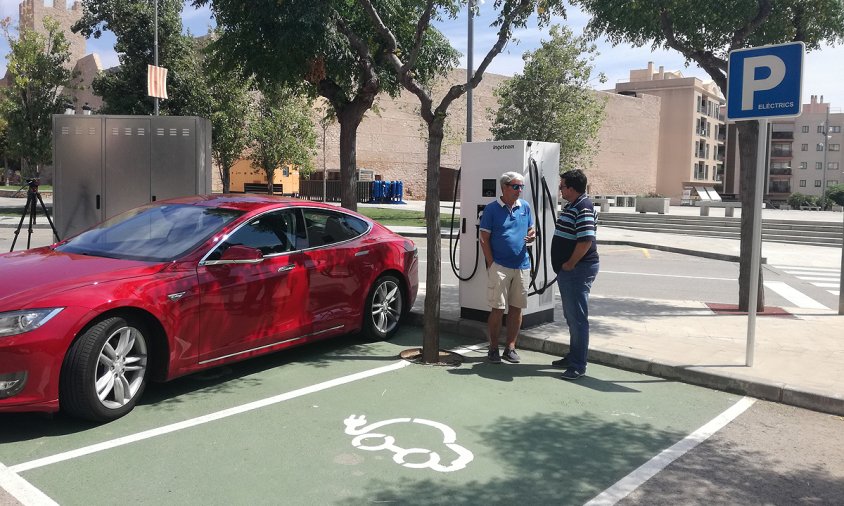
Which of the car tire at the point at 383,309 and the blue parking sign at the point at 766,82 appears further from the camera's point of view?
the car tire at the point at 383,309

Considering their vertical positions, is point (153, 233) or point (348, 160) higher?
point (348, 160)

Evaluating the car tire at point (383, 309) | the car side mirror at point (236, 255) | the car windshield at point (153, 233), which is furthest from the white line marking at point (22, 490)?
the car tire at point (383, 309)

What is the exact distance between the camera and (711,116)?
260 ft

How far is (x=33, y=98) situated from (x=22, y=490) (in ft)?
109

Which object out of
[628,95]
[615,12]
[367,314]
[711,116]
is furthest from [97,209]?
[711,116]

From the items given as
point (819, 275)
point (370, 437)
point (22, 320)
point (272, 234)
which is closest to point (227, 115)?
point (819, 275)

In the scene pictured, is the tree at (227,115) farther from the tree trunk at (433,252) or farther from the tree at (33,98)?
the tree trunk at (433,252)

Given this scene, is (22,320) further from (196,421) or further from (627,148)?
(627,148)

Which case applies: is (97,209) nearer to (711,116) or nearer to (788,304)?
(788,304)

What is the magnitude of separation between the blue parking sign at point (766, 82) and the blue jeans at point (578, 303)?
6.23ft

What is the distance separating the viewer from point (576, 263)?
5.97 m

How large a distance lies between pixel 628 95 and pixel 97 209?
6363 cm

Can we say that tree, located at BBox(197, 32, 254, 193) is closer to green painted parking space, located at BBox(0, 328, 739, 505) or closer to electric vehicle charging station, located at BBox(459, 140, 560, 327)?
electric vehicle charging station, located at BBox(459, 140, 560, 327)

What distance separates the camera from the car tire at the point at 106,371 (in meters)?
4.39
